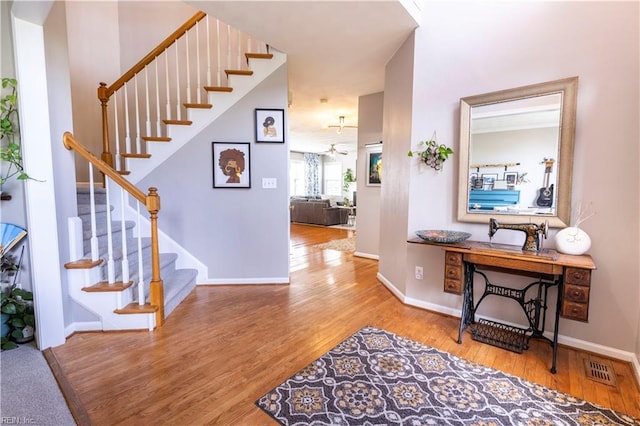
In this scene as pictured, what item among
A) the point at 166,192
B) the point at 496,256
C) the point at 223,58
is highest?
the point at 223,58

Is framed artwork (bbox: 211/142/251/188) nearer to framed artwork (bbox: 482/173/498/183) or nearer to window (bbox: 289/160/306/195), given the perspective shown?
framed artwork (bbox: 482/173/498/183)

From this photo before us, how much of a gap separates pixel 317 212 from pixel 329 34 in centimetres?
595

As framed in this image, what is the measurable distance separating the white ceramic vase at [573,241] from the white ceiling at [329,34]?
2.03m

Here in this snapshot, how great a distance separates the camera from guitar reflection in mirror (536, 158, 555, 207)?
204 centimetres

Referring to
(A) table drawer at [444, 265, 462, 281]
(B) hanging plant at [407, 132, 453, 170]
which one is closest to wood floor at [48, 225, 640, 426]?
(A) table drawer at [444, 265, 462, 281]

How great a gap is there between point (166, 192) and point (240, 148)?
3.10 ft

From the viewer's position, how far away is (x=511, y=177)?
2199mm

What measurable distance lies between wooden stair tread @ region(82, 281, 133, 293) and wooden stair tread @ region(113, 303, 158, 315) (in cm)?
17

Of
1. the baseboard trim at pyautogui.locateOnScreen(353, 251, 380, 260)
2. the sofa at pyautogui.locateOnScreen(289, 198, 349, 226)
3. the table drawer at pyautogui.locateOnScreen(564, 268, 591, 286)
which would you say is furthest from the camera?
the sofa at pyautogui.locateOnScreen(289, 198, 349, 226)

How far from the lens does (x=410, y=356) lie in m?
1.91

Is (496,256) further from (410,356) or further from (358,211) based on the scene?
(358,211)

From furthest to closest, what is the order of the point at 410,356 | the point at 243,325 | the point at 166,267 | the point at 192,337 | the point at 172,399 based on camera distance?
1. the point at 166,267
2. the point at 243,325
3. the point at 192,337
4. the point at 410,356
5. the point at 172,399

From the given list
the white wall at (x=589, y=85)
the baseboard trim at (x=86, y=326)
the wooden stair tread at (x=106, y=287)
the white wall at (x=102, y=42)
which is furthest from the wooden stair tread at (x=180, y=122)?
the white wall at (x=589, y=85)

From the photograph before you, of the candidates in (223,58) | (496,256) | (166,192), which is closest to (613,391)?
(496,256)
